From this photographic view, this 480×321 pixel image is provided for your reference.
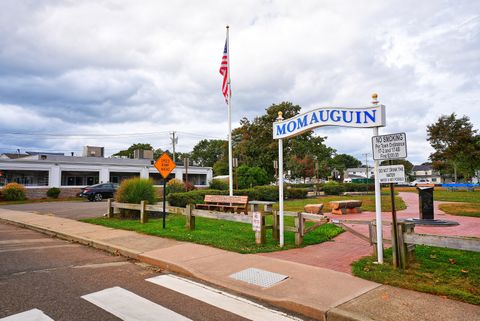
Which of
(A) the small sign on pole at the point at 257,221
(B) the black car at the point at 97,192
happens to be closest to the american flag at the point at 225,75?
(A) the small sign on pole at the point at 257,221

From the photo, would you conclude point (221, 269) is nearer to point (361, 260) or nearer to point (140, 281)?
point (140, 281)

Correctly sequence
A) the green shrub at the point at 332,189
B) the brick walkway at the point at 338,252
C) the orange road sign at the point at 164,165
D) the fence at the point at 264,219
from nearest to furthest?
the brick walkway at the point at 338,252
the fence at the point at 264,219
the orange road sign at the point at 164,165
the green shrub at the point at 332,189

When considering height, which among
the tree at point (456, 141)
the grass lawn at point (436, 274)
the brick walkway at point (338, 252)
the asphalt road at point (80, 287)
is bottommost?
the asphalt road at point (80, 287)

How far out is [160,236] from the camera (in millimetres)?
9648

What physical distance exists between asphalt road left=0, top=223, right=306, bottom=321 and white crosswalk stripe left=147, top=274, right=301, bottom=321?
97mm

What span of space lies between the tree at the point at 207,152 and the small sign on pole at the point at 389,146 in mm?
81309

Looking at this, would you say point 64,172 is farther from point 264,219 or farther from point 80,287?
point 80,287

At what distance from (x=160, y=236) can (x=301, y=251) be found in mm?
4349

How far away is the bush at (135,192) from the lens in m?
14.0

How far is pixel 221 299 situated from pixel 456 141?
1659 inches

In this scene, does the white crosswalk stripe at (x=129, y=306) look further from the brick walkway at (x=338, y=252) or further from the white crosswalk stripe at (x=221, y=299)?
the brick walkway at (x=338, y=252)

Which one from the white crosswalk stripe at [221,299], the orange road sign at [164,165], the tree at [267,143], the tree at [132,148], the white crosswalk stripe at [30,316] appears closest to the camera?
the white crosswalk stripe at [30,316]

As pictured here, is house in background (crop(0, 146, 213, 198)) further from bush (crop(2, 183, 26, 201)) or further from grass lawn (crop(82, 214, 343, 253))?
grass lawn (crop(82, 214, 343, 253))

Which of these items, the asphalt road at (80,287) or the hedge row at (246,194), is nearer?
the asphalt road at (80,287)
